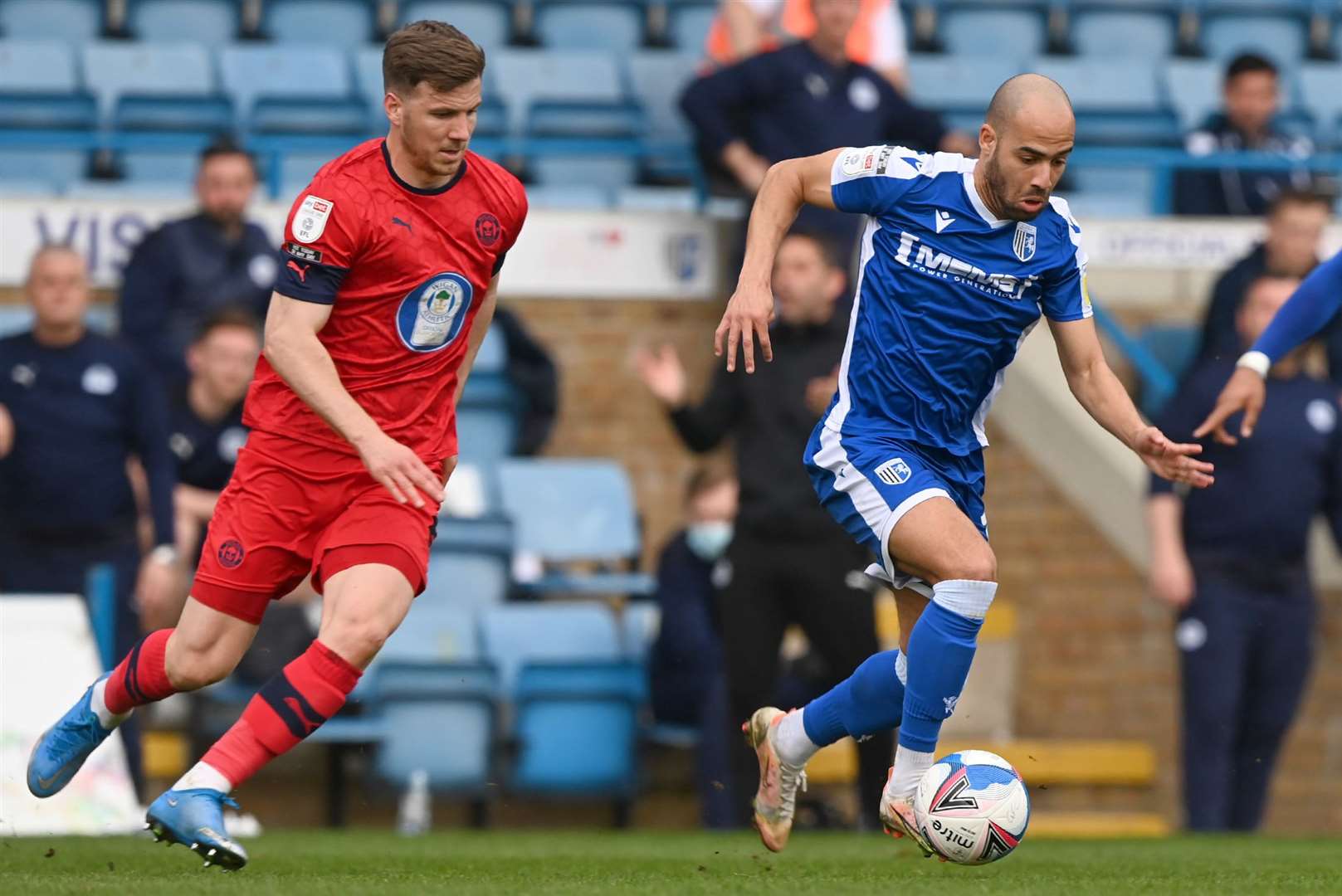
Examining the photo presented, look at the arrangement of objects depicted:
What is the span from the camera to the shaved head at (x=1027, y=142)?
5.81 meters

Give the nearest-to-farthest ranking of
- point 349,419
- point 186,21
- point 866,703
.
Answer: point 349,419, point 866,703, point 186,21

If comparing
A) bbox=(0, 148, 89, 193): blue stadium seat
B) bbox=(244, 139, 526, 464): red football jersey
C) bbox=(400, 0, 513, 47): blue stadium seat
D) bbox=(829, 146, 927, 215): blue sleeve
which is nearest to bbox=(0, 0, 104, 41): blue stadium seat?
bbox=(0, 148, 89, 193): blue stadium seat

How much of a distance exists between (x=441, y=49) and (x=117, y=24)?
7946mm

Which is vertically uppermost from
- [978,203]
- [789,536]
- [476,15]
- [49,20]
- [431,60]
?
[476,15]

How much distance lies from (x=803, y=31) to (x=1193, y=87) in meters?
3.07

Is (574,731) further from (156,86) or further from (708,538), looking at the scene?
(156,86)

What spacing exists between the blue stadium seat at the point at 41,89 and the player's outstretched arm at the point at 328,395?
251 inches

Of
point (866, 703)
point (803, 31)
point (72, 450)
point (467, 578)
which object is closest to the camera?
point (866, 703)

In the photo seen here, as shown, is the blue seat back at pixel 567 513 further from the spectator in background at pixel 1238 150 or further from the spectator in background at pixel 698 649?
the spectator in background at pixel 1238 150

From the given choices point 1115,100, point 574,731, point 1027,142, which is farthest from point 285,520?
point 1115,100

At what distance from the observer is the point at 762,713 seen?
22.0ft

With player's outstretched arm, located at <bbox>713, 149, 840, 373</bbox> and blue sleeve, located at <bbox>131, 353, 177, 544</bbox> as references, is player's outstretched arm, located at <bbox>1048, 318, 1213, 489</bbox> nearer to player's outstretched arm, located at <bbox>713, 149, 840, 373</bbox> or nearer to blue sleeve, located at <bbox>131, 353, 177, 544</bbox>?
player's outstretched arm, located at <bbox>713, 149, 840, 373</bbox>

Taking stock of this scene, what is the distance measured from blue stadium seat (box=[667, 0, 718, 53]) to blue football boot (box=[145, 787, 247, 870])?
8841 millimetres

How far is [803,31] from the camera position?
12.2 metres
